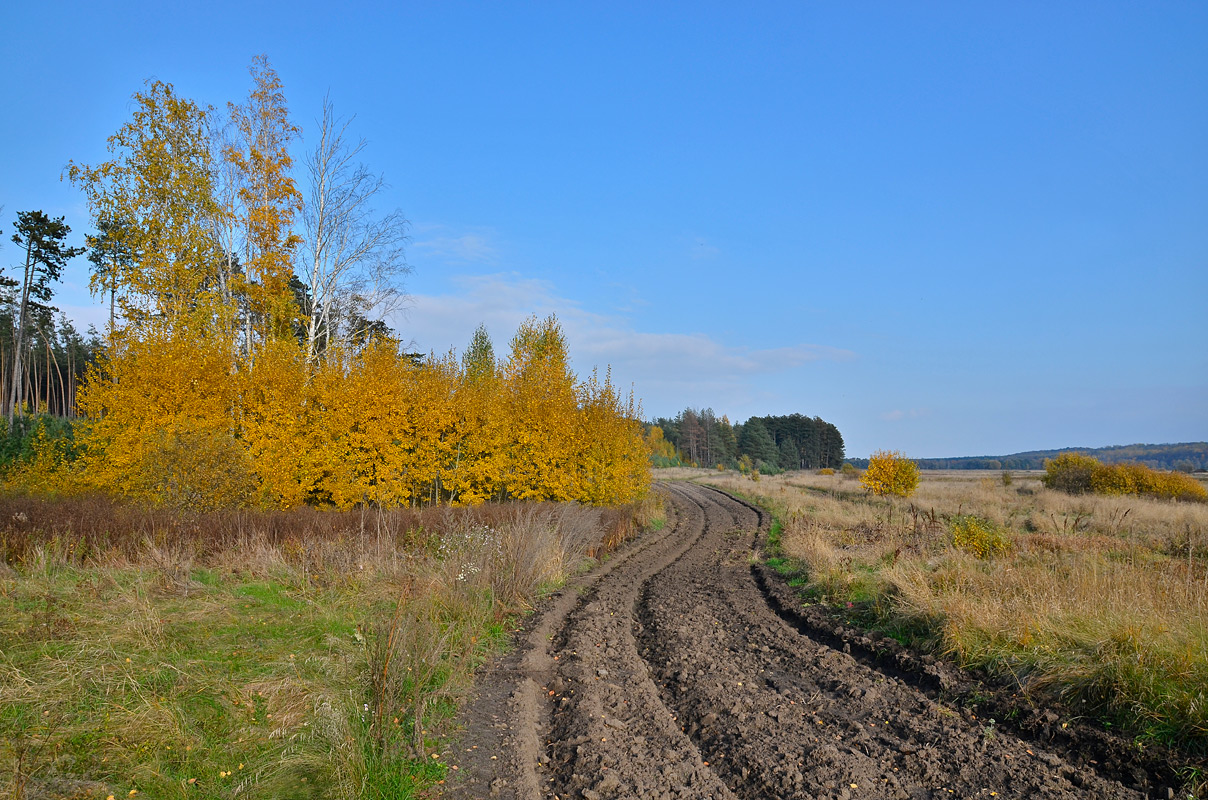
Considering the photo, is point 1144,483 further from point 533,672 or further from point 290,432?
point 290,432

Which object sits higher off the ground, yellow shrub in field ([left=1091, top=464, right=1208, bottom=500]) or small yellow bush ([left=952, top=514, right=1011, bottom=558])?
yellow shrub in field ([left=1091, top=464, right=1208, bottom=500])

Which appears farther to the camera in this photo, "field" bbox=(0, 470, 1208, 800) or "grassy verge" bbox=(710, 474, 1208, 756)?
"grassy verge" bbox=(710, 474, 1208, 756)

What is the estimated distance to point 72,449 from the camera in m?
18.4

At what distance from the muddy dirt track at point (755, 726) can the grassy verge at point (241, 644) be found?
0.60 m

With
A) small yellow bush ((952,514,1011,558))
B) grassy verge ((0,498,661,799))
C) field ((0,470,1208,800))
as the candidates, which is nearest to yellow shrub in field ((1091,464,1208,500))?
small yellow bush ((952,514,1011,558))

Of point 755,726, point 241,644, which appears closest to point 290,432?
point 241,644

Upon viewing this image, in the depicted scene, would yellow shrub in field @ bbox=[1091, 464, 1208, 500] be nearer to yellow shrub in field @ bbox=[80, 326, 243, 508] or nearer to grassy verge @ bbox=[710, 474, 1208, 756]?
grassy verge @ bbox=[710, 474, 1208, 756]

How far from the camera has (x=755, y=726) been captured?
16.0 feet

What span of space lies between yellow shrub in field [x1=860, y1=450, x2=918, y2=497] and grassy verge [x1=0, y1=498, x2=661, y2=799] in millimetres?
25187

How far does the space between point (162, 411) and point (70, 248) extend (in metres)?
24.8

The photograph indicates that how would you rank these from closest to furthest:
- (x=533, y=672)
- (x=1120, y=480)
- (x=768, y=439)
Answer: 1. (x=533, y=672)
2. (x=1120, y=480)
3. (x=768, y=439)

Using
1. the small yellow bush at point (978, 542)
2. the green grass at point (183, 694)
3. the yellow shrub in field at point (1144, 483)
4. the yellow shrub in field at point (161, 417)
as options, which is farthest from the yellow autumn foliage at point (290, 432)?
the yellow shrub in field at point (1144, 483)

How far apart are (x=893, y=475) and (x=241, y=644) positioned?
31.0 metres

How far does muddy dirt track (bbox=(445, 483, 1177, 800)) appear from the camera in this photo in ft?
13.1
